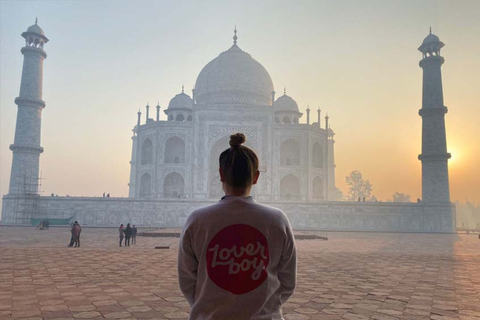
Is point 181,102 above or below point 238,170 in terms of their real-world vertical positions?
above

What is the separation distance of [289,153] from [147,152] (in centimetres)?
1287

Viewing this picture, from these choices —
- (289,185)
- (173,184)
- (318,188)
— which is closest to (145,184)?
(173,184)

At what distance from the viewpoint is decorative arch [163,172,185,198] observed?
3291cm

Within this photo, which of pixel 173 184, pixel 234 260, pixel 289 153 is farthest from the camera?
pixel 289 153

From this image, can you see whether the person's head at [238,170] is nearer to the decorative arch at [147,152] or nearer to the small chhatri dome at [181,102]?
the decorative arch at [147,152]

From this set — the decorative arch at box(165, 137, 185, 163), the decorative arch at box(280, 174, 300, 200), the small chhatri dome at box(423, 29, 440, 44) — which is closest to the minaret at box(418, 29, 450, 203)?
the small chhatri dome at box(423, 29, 440, 44)

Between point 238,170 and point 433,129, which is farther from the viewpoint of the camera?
point 433,129

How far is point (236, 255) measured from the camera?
154 cm

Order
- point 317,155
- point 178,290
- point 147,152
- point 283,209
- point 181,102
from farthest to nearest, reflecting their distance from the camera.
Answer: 1. point 181,102
2. point 317,155
3. point 147,152
4. point 283,209
5. point 178,290

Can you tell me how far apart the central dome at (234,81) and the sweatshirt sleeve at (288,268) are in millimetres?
34438

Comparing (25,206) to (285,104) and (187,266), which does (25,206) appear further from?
(187,266)

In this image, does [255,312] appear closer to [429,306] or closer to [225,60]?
[429,306]

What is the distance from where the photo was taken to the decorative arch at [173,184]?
32.9 meters

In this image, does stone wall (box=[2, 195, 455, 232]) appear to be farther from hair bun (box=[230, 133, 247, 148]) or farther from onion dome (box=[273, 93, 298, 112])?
hair bun (box=[230, 133, 247, 148])
